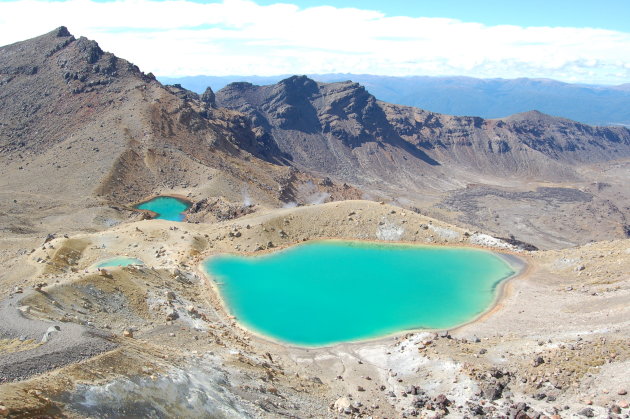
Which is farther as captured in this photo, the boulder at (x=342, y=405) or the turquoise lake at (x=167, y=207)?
the turquoise lake at (x=167, y=207)

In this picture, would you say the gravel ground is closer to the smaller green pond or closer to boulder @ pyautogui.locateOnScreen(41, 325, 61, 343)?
boulder @ pyautogui.locateOnScreen(41, 325, 61, 343)

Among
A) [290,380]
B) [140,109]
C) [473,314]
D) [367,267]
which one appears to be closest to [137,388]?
[290,380]

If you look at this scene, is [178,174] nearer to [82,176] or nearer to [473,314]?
[82,176]

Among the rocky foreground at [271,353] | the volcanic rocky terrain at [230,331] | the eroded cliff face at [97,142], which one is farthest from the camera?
the eroded cliff face at [97,142]

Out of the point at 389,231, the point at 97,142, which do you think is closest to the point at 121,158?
the point at 97,142

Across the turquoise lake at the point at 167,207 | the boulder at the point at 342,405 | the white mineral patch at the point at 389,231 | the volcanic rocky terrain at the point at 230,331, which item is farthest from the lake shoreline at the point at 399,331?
the turquoise lake at the point at 167,207

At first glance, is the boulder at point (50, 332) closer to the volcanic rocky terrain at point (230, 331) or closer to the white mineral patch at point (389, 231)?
the volcanic rocky terrain at point (230, 331)
